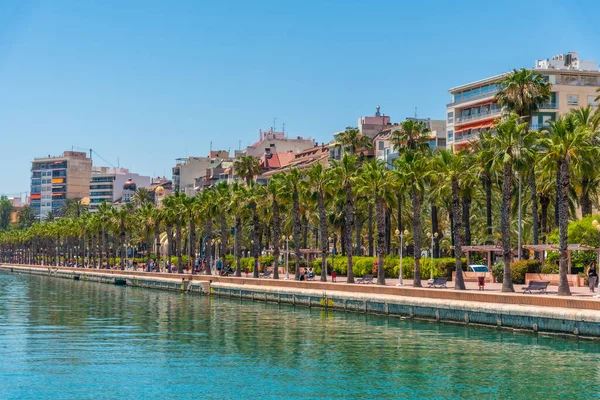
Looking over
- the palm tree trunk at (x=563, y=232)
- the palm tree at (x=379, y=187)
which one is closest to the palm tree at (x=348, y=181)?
the palm tree at (x=379, y=187)

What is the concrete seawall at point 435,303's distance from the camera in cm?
4350

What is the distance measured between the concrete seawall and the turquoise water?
0.91 meters

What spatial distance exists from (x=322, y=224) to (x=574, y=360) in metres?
43.3

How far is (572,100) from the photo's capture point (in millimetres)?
103688

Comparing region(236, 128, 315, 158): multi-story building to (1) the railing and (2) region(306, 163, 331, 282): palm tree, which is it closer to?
(1) the railing

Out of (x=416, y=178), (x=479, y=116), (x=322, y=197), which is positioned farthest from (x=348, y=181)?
(x=479, y=116)

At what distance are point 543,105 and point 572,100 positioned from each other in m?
4.10

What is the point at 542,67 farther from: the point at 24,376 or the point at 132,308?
the point at 24,376

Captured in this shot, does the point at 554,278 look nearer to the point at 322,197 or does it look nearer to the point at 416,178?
the point at 416,178

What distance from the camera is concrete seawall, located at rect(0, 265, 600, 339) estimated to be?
4350 centimetres

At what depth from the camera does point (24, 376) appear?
35.0m

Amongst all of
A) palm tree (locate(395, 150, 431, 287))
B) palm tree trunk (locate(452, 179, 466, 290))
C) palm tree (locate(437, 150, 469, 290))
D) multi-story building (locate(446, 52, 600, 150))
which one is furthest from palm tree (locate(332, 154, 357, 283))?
multi-story building (locate(446, 52, 600, 150))

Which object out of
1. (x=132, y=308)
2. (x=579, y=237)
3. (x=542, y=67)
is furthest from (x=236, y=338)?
(x=542, y=67)

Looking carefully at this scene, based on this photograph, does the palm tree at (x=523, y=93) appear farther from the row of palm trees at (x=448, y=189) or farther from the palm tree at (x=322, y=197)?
the palm tree at (x=322, y=197)
